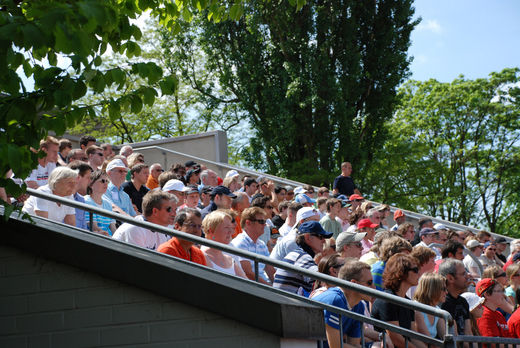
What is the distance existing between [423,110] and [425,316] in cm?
3704

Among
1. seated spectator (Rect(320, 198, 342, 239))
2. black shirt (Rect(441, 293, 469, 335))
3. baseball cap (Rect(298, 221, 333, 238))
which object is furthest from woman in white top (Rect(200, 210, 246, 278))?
seated spectator (Rect(320, 198, 342, 239))

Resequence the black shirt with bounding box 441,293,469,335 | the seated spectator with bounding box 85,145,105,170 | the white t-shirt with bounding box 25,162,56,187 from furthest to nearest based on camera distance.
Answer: the seated spectator with bounding box 85,145,105,170, the white t-shirt with bounding box 25,162,56,187, the black shirt with bounding box 441,293,469,335

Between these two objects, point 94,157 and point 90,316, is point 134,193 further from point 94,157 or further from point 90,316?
point 90,316

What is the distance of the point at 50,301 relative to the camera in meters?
5.37

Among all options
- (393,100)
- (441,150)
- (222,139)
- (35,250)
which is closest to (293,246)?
(35,250)

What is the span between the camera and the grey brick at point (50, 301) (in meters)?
5.34

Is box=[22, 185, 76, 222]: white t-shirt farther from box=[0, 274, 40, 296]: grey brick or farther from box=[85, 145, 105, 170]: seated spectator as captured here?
box=[85, 145, 105, 170]: seated spectator

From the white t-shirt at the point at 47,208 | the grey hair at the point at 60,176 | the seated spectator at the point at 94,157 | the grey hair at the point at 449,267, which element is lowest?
the grey hair at the point at 449,267

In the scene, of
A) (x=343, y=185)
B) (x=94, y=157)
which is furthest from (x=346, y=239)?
(x=343, y=185)

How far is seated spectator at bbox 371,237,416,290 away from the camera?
25.3 ft

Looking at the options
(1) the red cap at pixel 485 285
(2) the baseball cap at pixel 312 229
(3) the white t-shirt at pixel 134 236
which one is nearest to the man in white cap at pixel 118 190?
(3) the white t-shirt at pixel 134 236

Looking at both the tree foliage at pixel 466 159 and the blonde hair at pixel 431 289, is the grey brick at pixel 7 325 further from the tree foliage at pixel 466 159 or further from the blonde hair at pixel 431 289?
the tree foliage at pixel 466 159

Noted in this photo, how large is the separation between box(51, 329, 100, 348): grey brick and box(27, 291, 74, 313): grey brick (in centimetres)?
22

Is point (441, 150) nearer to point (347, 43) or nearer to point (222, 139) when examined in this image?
point (347, 43)
